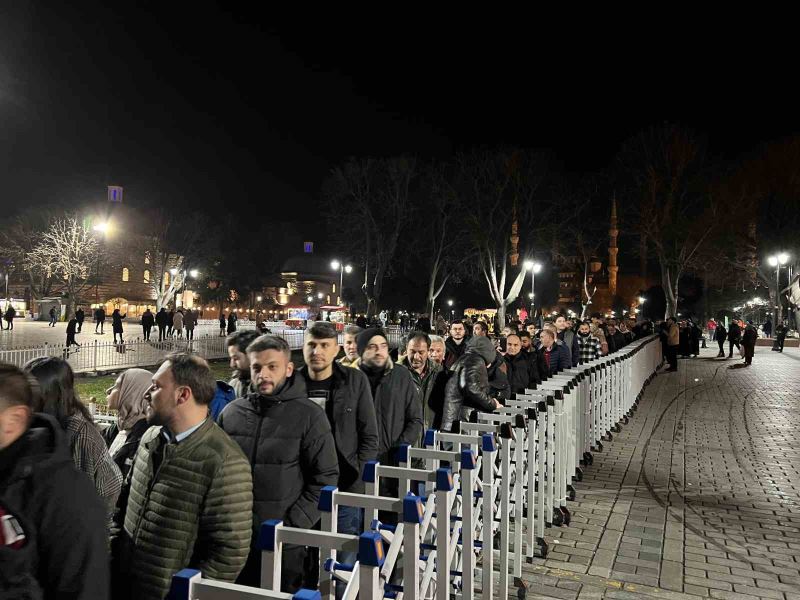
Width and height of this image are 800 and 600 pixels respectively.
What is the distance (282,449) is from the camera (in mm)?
3330

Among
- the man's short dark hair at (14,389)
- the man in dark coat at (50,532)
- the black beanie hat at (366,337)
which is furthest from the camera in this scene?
the black beanie hat at (366,337)

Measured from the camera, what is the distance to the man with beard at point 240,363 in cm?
492

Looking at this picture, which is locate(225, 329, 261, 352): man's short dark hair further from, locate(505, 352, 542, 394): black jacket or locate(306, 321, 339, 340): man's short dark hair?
locate(505, 352, 542, 394): black jacket

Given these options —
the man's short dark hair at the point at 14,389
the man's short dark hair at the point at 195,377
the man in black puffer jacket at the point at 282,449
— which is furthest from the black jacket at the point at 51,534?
the man in black puffer jacket at the point at 282,449

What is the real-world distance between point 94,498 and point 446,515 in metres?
1.72

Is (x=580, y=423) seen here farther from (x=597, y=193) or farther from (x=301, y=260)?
(x=301, y=260)

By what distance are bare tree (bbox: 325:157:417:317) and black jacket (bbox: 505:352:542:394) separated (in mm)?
31202

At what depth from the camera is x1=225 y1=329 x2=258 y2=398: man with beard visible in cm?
492

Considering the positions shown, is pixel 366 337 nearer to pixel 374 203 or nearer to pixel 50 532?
pixel 50 532

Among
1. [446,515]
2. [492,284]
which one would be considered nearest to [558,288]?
[492,284]

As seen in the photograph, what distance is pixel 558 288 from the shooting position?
305 feet

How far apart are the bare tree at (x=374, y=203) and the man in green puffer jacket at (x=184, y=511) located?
37.7 metres

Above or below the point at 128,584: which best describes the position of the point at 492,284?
above

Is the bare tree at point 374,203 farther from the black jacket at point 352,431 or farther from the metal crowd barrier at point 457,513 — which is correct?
the black jacket at point 352,431
